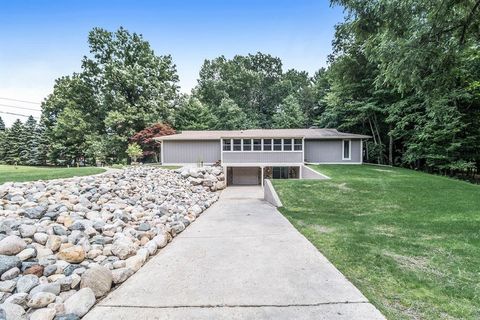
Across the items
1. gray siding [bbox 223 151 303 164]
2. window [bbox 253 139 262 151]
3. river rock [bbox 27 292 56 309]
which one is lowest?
river rock [bbox 27 292 56 309]

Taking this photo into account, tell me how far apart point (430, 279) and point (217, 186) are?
11319 mm

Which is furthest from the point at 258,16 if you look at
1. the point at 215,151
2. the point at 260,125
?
the point at 260,125

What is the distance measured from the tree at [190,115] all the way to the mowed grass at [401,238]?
18125mm

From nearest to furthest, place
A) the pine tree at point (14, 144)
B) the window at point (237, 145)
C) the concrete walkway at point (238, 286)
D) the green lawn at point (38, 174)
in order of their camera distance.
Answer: the concrete walkway at point (238, 286), the green lawn at point (38, 174), the window at point (237, 145), the pine tree at point (14, 144)

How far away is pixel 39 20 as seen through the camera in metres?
10.7

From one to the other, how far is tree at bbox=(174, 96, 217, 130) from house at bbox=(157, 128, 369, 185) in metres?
7.65

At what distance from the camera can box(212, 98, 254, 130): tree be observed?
27359 mm

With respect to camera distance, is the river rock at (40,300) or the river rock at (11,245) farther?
the river rock at (11,245)

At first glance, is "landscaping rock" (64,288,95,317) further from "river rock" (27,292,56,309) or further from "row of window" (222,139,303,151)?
"row of window" (222,139,303,151)

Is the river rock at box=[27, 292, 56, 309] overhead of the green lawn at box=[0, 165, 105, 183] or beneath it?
beneath

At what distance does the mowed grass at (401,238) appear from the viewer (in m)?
2.54

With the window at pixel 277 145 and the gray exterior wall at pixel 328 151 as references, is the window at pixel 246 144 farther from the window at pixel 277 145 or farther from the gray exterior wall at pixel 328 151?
the gray exterior wall at pixel 328 151

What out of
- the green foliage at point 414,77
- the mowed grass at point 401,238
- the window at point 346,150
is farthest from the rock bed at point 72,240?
the window at point 346,150

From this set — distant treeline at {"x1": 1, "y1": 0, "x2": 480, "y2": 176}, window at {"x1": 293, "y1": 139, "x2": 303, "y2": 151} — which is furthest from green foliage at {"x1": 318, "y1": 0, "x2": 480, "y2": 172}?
window at {"x1": 293, "y1": 139, "x2": 303, "y2": 151}
